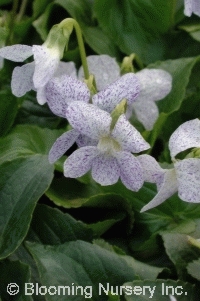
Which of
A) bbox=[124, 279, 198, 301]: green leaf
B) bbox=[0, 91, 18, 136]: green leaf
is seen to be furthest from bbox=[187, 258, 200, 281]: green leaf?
bbox=[0, 91, 18, 136]: green leaf

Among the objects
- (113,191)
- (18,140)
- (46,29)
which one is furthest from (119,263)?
(46,29)

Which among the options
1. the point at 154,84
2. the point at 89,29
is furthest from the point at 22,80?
the point at 89,29

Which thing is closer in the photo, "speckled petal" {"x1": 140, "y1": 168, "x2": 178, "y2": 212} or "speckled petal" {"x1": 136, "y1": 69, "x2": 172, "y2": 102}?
"speckled petal" {"x1": 140, "y1": 168, "x2": 178, "y2": 212}

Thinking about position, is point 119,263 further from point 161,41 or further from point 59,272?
point 161,41

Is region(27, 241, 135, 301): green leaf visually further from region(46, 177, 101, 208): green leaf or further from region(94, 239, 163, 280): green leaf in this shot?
region(46, 177, 101, 208): green leaf

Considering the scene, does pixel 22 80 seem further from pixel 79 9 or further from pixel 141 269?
pixel 79 9

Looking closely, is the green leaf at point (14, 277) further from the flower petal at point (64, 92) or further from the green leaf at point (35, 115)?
the green leaf at point (35, 115)

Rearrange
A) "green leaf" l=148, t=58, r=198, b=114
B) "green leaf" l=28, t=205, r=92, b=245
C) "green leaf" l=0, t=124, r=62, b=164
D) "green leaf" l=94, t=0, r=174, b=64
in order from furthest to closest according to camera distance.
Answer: "green leaf" l=94, t=0, r=174, b=64
"green leaf" l=148, t=58, r=198, b=114
"green leaf" l=0, t=124, r=62, b=164
"green leaf" l=28, t=205, r=92, b=245
